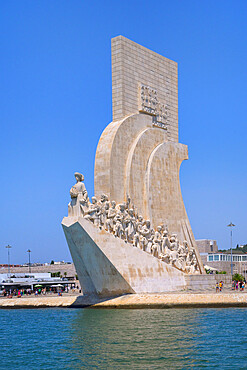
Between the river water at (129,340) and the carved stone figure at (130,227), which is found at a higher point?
the carved stone figure at (130,227)

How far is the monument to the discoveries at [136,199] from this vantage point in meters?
18.3

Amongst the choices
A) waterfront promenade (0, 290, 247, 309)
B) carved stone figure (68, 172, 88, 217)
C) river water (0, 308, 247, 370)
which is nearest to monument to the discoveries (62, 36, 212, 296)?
carved stone figure (68, 172, 88, 217)

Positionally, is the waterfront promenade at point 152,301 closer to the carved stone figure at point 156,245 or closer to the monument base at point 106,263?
the monument base at point 106,263

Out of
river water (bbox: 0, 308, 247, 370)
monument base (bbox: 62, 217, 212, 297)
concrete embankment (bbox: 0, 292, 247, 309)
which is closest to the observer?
river water (bbox: 0, 308, 247, 370)

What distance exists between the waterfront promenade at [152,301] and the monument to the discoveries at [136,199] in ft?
1.60

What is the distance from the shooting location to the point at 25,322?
15656 millimetres

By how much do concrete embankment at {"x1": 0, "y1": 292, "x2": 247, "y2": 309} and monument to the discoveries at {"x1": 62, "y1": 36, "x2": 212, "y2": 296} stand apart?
494 mm

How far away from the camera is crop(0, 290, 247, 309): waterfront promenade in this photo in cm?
1658

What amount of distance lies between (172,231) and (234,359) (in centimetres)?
1338

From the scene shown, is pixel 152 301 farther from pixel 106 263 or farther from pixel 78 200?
pixel 78 200

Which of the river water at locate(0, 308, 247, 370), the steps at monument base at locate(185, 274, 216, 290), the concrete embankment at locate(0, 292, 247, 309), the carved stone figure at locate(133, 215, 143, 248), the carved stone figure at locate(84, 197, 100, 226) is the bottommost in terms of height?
the river water at locate(0, 308, 247, 370)

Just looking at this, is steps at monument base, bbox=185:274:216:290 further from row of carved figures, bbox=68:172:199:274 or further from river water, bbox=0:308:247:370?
river water, bbox=0:308:247:370

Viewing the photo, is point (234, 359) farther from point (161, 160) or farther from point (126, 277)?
point (161, 160)

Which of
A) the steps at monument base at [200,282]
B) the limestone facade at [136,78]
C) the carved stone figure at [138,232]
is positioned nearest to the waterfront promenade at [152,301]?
the carved stone figure at [138,232]
